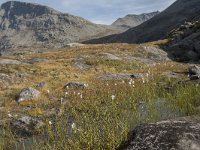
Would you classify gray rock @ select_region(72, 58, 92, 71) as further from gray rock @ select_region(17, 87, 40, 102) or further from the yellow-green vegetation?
gray rock @ select_region(17, 87, 40, 102)

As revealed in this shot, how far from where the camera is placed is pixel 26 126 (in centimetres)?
1962

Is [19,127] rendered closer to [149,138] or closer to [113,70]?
[149,138]

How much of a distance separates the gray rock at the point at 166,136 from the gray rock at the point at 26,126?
11.4 m

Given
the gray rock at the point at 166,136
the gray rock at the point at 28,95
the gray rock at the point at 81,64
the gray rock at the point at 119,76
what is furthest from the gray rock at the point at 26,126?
the gray rock at the point at 81,64

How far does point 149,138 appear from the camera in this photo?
7297 millimetres

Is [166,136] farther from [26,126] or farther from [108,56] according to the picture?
[108,56]

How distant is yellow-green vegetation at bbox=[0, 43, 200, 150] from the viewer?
11320 millimetres

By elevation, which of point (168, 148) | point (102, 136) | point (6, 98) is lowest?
point (6, 98)

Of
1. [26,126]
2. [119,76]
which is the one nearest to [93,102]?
[26,126]

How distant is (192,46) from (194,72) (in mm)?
25241

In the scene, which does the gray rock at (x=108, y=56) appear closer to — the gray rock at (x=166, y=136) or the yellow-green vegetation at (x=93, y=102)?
the yellow-green vegetation at (x=93, y=102)

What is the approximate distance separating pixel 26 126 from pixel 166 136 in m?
13.7

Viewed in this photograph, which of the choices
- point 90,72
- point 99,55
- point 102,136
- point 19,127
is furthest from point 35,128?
point 99,55

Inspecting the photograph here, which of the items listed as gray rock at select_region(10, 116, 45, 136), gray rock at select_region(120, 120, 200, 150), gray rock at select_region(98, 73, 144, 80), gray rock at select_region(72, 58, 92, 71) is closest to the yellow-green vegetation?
gray rock at select_region(72, 58, 92, 71)
